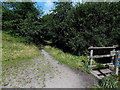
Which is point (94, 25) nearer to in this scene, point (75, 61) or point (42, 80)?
point (75, 61)

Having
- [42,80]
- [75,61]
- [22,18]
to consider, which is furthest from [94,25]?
[22,18]

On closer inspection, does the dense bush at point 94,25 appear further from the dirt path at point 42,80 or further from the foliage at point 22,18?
the foliage at point 22,18

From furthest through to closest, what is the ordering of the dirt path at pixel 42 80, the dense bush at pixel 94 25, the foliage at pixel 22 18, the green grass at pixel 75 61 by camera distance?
1. the foliage at pixel 22 18
2. the dense bush at pixel 94 25
3. the green grass at pixel 75 61
4. the dirt path at pixel 42 80

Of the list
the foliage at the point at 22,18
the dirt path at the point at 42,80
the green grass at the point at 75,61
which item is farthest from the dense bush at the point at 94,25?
the foliage at the point at 22,18

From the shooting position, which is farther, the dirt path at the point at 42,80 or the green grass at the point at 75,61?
the green grass at the point at 75,61

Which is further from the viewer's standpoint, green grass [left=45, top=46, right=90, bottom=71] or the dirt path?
green grass [left=45, top=46, right=90, bottom=71]

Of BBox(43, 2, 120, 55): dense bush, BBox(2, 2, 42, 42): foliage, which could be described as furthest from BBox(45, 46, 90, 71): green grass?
BBox(2, 2, 42, 42): foliage

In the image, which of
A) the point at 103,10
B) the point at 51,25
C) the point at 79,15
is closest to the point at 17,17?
the point at 51,25

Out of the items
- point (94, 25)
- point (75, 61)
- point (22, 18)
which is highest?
point (22, 18)

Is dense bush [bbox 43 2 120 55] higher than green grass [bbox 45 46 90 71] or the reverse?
higher

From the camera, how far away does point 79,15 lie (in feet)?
27.3

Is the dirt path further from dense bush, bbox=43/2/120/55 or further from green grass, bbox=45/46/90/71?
dense bush, bbox=43/2/120/55

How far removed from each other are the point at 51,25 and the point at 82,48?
5.24 meters

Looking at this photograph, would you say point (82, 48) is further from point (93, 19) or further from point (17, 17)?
point (17, 17)
